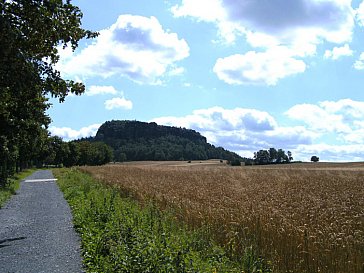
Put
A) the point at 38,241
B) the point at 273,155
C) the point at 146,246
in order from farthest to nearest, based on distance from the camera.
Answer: the point at 273,155 < the point at 38,241 < the point at 146,246

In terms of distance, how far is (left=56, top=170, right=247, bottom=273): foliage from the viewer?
7.22 metres

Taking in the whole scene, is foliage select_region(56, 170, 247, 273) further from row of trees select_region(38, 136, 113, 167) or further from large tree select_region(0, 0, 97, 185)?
row of trees select_region(38, 136, 113, 167)

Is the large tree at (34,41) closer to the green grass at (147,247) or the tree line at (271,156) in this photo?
the green grass at (147,247)

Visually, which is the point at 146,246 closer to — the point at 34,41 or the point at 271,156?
the point at 34,41

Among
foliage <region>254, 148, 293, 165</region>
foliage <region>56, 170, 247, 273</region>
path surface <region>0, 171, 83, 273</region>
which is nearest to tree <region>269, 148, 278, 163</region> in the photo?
foliage <region>254, 148, 293, 165</region>

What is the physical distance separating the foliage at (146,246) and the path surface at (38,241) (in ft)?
1.34

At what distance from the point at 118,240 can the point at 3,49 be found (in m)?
4.89

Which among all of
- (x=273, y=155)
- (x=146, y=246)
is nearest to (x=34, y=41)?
(x=146, y=246)

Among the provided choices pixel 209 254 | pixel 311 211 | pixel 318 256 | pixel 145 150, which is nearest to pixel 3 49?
pixel 209 254

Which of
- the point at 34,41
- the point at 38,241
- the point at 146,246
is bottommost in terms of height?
the point at 38,241

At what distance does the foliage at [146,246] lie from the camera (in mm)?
7219

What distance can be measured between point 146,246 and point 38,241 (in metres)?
4.83

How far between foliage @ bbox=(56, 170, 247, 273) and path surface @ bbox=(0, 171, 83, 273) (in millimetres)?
408

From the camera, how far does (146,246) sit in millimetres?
8141
